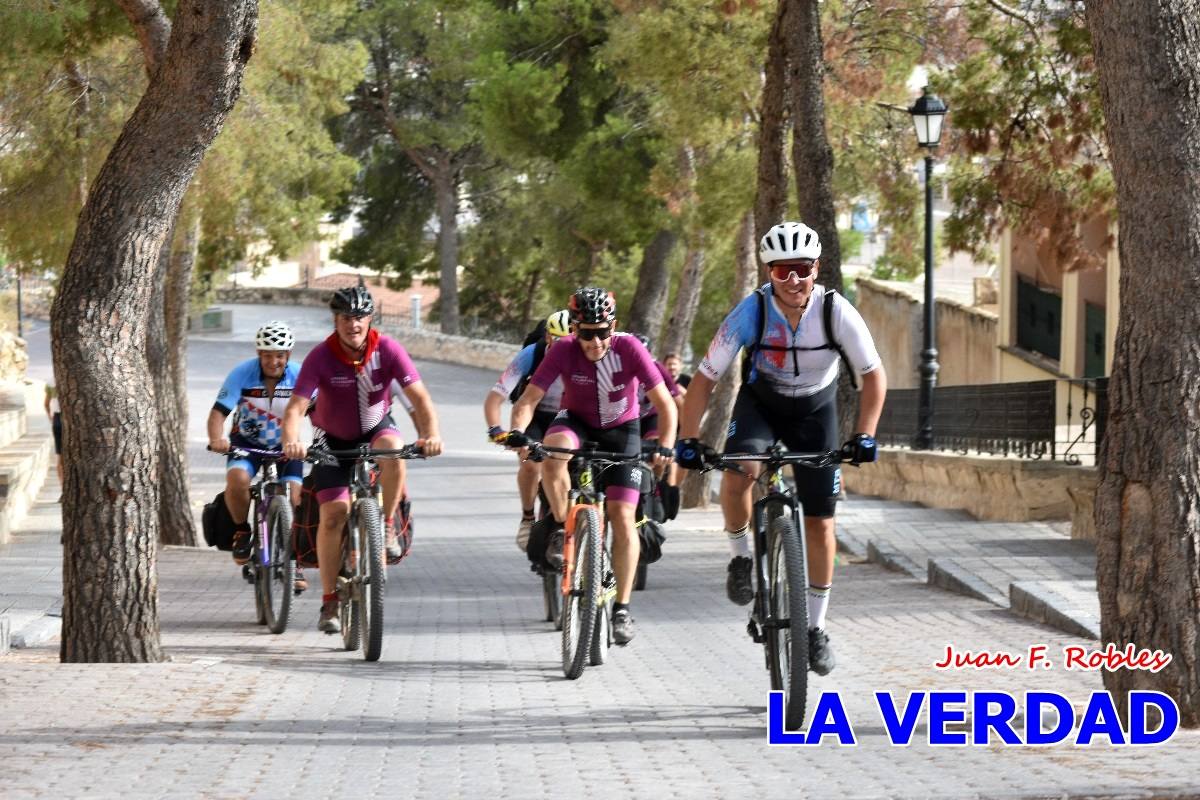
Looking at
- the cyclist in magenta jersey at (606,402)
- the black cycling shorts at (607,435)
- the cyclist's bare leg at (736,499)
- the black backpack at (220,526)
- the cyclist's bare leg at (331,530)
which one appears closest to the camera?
the cyclist's bare leg at (736,499)

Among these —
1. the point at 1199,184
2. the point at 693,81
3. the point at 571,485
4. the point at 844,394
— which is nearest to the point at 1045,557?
the point at 844,394

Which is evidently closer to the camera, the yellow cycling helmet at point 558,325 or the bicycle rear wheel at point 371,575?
the bicycle rear wheel at point 371,575

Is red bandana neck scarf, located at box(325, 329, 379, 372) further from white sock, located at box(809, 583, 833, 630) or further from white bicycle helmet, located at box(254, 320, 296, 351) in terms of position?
white sock, located at box(809, 583, 833, 630)

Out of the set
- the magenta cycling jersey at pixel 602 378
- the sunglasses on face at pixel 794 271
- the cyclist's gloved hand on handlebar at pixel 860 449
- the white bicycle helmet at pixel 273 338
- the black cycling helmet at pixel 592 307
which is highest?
the sunglasses on face at pixel 794 271

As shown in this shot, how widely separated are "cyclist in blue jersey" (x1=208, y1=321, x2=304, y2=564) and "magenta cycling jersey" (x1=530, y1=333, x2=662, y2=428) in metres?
2.50

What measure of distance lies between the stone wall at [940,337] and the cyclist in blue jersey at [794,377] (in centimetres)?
2613

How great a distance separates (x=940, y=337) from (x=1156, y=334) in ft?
103

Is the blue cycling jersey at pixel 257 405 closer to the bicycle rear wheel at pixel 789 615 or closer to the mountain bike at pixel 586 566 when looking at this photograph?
the mountain bike at pixel 586 566

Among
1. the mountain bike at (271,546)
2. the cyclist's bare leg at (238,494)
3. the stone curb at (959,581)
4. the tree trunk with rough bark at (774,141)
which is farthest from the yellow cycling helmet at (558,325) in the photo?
the tree trunk with rough bark at (774,141)

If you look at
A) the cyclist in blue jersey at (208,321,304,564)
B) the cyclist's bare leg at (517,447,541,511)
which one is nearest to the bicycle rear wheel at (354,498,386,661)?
the cyclist in blue jersey at (208,321,304,564)

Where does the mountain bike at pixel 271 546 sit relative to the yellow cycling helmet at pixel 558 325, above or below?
below

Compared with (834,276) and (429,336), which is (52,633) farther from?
(429,336)

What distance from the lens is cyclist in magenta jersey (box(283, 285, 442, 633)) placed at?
1064 centimetres

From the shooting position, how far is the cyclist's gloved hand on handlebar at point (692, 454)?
26.9 ft
